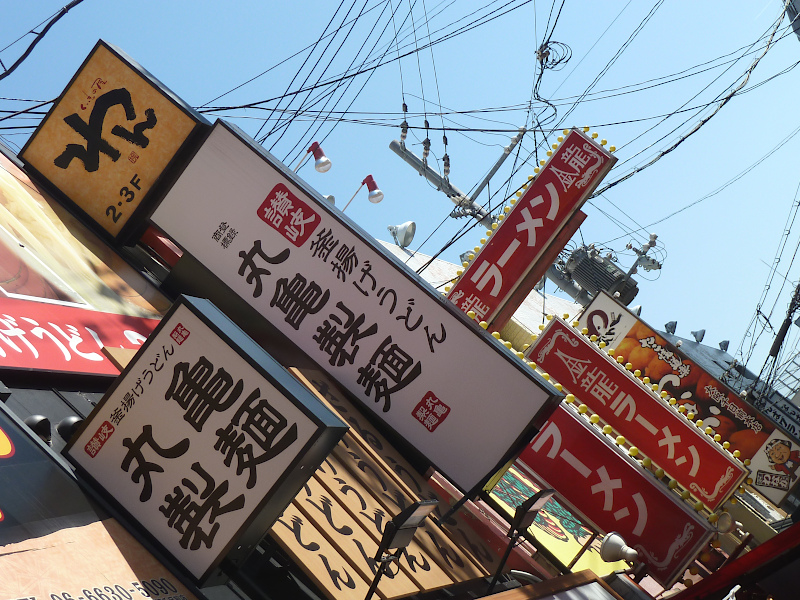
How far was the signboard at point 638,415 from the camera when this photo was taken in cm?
998

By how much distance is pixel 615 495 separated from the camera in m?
8.42

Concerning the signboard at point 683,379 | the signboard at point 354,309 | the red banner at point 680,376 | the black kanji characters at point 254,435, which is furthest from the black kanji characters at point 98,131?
the signboard at point 683,379

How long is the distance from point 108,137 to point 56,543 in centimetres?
585

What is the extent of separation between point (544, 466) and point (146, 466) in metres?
5.01

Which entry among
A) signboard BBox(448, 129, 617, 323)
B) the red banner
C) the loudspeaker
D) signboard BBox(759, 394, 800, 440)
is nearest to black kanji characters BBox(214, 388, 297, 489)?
the loudspeaker

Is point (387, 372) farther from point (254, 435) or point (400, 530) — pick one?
point (400, 530)

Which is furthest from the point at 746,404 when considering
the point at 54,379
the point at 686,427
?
the point at 54,379

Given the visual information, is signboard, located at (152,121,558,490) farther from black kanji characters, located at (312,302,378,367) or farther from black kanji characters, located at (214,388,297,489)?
black kanji characters, located at (214,388,297,489)

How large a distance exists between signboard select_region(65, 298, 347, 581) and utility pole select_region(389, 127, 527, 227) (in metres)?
16.6

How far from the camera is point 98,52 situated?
9039 mm

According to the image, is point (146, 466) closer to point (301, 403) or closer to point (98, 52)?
point (301, 403)

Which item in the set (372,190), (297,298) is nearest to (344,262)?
(297,298)

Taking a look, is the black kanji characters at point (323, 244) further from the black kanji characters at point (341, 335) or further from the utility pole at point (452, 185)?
the utility pole at point (452, 185)

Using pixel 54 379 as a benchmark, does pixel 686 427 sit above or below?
above
